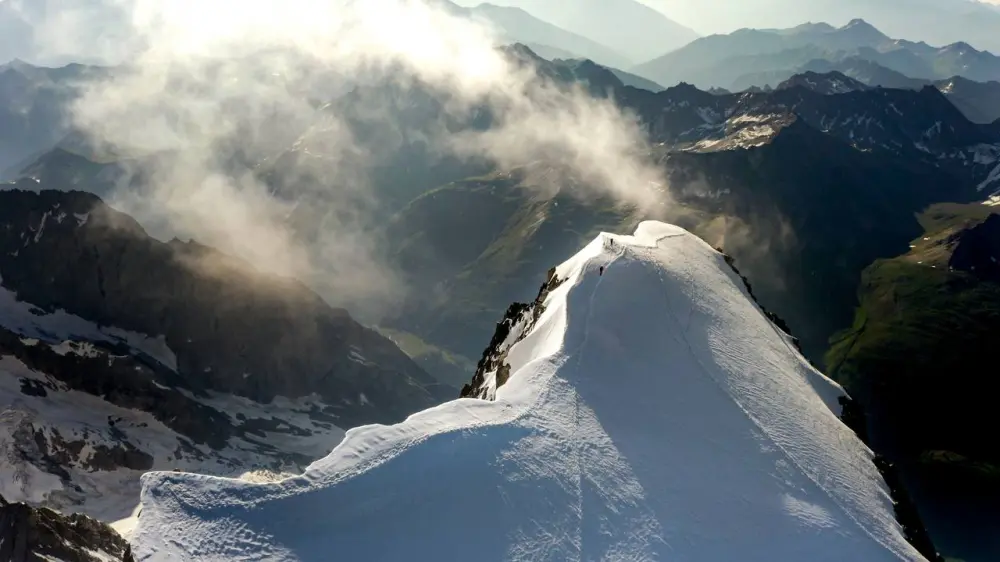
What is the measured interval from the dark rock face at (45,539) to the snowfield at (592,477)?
61961 mm

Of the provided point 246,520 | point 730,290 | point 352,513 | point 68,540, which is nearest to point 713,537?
point 352,513

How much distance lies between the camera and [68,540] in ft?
297

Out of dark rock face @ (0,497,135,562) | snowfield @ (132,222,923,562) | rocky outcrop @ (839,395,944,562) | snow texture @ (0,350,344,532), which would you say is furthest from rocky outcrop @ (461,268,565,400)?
snow texture @ (0,350,344,532)

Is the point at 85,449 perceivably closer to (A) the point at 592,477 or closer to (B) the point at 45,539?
(B) the point at 45,539

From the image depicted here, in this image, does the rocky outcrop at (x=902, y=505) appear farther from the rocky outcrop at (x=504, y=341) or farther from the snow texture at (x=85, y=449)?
the snow texture at (x=85, y=449)

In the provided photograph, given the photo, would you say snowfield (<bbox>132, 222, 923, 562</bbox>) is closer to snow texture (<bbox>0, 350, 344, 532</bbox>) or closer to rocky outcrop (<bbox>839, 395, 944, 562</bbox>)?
rocky outcrop (<bbox>839, 395, 944, 562</bbox>)

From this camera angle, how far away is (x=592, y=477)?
36.7 metres

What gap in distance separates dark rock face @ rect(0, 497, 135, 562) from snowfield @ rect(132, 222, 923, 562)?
62.0 m

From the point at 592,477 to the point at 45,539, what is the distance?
8289cm

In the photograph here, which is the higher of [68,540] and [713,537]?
[68,540]

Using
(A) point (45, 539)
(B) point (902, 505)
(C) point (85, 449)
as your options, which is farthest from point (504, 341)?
(C) point (85, 449)

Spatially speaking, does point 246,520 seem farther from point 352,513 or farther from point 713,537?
point 713,537

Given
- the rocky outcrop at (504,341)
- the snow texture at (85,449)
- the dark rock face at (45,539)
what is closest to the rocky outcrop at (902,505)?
the rocky outcrop at (504,341)

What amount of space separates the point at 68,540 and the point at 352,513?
8078 centimetres
